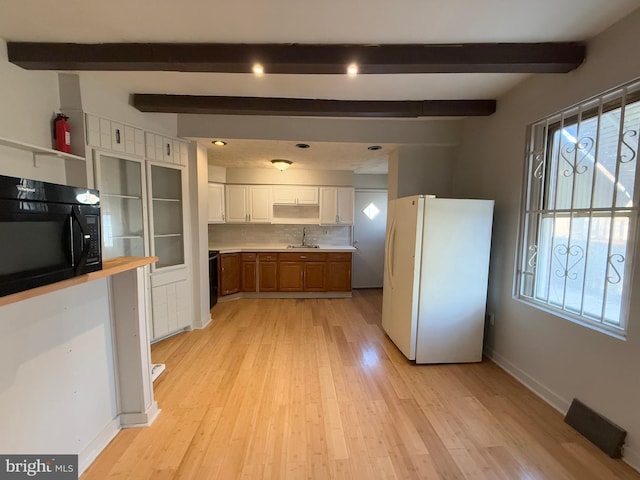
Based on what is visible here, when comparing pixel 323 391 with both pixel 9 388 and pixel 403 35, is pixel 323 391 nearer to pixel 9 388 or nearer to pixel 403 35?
pixel 9 388

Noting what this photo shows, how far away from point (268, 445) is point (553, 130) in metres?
3.21

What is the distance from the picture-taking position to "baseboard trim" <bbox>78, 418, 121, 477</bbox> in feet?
5.13

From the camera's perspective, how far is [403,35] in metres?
1.73

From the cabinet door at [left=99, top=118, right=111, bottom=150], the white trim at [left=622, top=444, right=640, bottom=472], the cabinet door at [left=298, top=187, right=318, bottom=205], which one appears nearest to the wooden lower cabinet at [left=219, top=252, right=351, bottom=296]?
the cabinet door at [left=298, top=187, right=318, bottom=205]

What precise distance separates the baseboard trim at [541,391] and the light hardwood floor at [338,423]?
0.05 m

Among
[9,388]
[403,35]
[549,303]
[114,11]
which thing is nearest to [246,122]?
[114,11]

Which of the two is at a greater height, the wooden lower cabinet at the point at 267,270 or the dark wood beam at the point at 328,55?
the dark wood beam at the point at 328,55

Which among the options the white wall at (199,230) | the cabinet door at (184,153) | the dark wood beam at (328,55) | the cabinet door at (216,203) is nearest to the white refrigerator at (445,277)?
the dark wood beam at (328,55)

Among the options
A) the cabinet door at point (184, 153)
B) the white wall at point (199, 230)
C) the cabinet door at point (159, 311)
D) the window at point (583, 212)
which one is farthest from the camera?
the white wall at point (199, 230)

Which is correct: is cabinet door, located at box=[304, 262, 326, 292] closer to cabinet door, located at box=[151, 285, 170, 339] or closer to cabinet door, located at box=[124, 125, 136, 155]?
cabinet door, located at box=[151, 285, 170, 339]

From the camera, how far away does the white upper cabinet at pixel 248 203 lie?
4.98 meters

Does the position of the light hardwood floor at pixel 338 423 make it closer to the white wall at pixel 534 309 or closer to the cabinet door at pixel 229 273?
the white wall at pixel 534 309

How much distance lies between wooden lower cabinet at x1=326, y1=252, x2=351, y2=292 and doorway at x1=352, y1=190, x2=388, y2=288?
2.64 feet

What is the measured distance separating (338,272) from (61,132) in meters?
3.94
